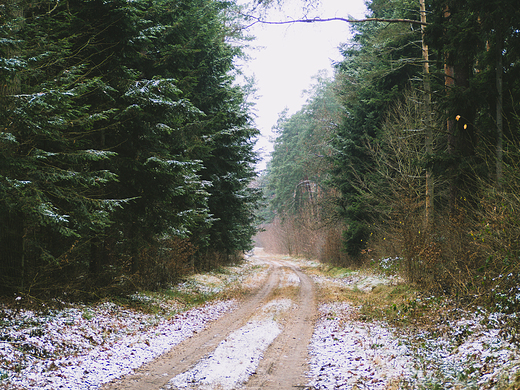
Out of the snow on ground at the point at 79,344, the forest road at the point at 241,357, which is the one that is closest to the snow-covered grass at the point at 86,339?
the snow on ground at the point at 79,344

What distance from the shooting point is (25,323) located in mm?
6336

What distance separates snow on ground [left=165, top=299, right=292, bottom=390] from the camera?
5293 millimetres

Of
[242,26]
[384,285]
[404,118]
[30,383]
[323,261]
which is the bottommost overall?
[323,261]

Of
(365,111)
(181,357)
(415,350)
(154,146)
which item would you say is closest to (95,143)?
(154,146)

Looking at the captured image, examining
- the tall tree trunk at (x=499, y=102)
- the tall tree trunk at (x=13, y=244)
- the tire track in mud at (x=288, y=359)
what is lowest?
the tire track in mud at (x=288, y=359)

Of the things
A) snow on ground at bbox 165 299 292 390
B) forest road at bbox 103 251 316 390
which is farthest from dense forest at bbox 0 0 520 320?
snow on ground at bbox 165 299 292 390

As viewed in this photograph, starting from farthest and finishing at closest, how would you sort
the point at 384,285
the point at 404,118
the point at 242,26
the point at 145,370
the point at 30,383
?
1. the point at 404,118
2. the point at 384,285
3. the point at 242,26
4. the point at 145,370
5. the point at 30,383

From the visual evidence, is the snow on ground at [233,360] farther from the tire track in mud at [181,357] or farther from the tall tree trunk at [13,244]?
the tall tree trunk at [13,244]

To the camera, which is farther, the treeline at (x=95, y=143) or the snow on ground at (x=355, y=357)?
the treeline at (x=95, y=143)

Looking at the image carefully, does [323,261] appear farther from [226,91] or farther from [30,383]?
[30,383]

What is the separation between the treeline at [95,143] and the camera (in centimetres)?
637

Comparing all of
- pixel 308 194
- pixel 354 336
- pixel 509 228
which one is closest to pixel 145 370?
pixel 354 336

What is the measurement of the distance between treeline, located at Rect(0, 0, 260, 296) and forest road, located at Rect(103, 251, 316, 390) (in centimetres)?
311

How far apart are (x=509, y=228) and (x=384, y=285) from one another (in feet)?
23.2
